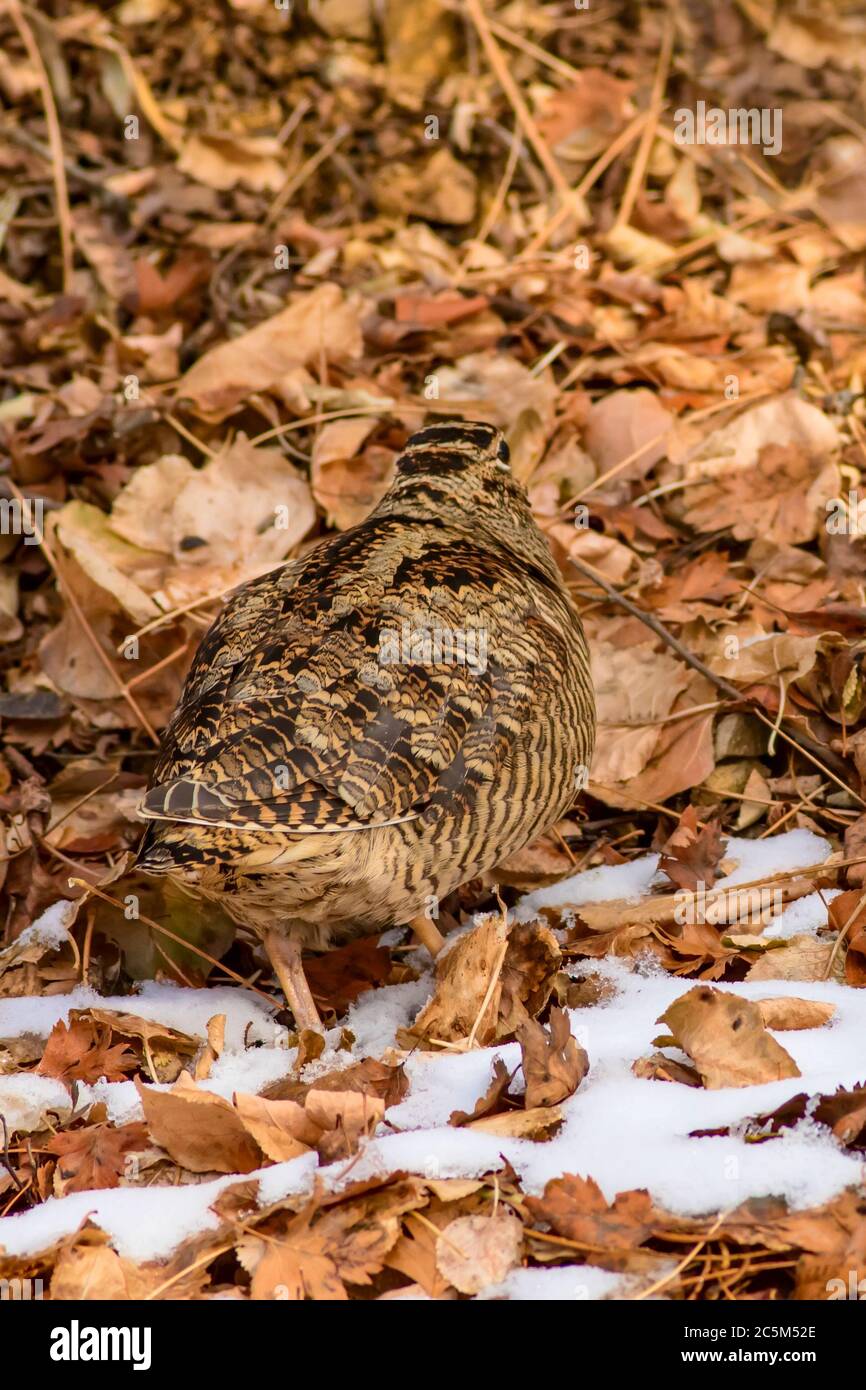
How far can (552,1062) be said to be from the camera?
3205mm

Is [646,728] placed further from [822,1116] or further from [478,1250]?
[478,1250]

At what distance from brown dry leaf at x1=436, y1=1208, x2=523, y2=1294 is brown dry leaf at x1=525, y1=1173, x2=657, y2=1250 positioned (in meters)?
0.06

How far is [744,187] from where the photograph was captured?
24.1 feet

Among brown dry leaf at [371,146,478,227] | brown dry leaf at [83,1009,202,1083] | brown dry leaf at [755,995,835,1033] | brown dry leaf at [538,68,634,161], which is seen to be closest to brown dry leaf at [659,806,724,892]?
brown dry leaf at [755,995,835,1033]

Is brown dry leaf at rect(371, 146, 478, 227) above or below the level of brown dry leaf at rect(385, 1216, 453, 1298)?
above

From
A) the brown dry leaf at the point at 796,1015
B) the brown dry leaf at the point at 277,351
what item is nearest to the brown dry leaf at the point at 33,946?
the brown dry leaf at the point at 796,1015

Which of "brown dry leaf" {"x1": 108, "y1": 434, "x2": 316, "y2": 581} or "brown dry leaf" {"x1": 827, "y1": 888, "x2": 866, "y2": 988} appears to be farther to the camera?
"brown dry leaf" {"x1": 108, "y1": 434, "x2": 316, "y2": 581}

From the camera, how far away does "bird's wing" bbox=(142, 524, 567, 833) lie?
140 inches

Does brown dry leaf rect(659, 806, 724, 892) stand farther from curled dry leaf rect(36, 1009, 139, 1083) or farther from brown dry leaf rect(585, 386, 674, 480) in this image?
brown dry leaf rect(585, 386, 674, 480)
